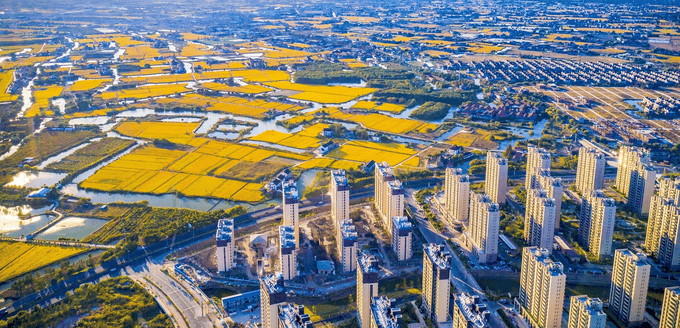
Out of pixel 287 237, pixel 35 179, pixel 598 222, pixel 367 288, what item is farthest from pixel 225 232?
pixel 35 179

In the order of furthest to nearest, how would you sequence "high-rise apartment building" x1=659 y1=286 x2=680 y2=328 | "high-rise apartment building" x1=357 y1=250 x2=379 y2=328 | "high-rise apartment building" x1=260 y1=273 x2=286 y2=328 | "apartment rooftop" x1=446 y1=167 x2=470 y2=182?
1. "apartment rooftop" x1=446 y1=167 x2=470 y2=182
2. "high-rise apartment building" x1=357 y1=250 x2=379 y2=328
3. "high-rise apartment building" x1=260 y1=273 x2=286 y2=328
4. "high-rise apartment building" x1=659 y1=286 x2=680 y2=328

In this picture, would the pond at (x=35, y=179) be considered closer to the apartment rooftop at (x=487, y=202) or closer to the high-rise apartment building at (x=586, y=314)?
the apartment rooftop at (x=487, y=202)

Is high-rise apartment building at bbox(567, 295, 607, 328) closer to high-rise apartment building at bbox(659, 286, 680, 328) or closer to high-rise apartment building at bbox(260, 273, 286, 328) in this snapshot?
high-rise apartment building at bbox(659, 286, 680, 328)

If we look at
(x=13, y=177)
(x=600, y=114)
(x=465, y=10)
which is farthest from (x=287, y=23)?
(x=13, y=177)

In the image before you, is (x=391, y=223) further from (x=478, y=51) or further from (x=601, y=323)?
(x=478, y=51)

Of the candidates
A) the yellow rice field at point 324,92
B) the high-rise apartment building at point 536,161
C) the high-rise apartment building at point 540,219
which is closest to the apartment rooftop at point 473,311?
the high-rise apartment building at point 540,219

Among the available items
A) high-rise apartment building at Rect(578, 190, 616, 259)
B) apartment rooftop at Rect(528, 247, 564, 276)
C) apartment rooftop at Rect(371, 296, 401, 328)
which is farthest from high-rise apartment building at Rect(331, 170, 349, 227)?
high-rise apartment building at Rect(578, 190, 616, 259)

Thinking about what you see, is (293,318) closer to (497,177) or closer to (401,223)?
(401,223)
